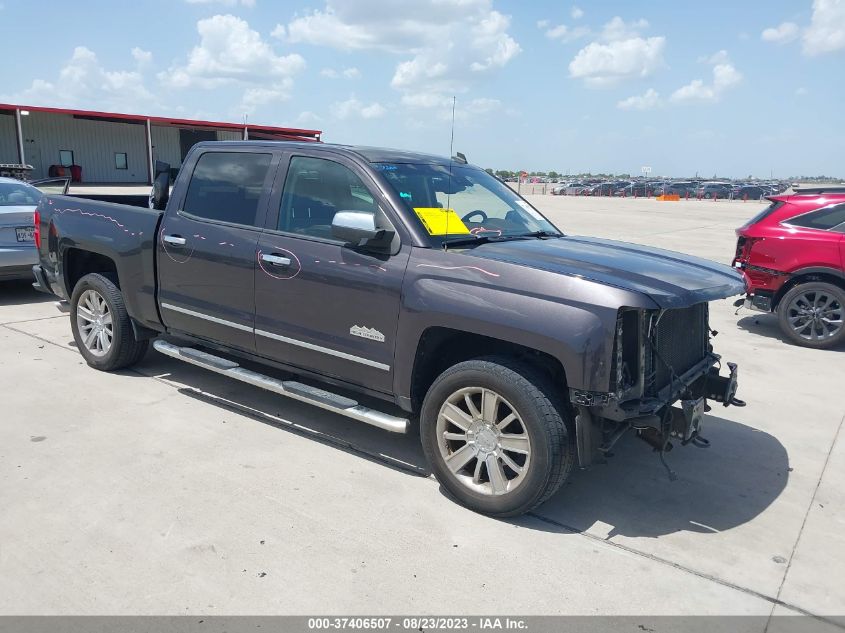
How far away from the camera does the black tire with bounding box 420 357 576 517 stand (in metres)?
3.47

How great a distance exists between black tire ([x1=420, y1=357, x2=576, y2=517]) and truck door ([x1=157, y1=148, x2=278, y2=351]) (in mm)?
1698

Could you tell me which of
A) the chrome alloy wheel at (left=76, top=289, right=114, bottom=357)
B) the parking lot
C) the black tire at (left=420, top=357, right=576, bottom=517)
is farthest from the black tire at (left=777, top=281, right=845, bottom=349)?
the chrome alloy wheel at (left=76, top=289, right=114, bottom=357)

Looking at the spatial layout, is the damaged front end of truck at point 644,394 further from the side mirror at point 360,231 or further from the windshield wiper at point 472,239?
the side mirror at point 360,231

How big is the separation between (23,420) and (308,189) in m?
2.58

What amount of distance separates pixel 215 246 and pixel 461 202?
1726 millimetres

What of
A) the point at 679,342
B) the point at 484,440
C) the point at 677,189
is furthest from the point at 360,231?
the point at 677,189

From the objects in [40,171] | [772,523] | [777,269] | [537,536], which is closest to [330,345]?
[537,536]

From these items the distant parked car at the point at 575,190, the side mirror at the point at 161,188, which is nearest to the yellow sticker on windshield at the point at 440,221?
the side mirror at the point at 161,188

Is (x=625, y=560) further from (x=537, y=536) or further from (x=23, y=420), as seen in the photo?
(x=23, y=420)

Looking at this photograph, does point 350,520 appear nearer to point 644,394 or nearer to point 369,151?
point 644,394

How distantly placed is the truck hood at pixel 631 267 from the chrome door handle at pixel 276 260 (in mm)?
1228

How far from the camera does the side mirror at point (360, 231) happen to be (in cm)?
391

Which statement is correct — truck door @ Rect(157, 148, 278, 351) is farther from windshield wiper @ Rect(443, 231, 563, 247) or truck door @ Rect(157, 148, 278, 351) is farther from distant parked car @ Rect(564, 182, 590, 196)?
distant parked car @ Rect(564, 182, 590, 196)
